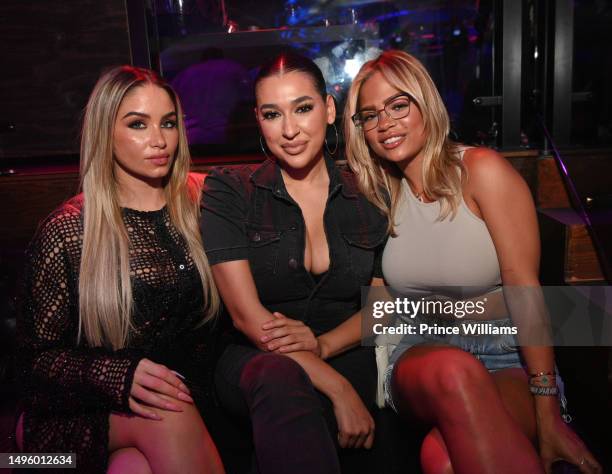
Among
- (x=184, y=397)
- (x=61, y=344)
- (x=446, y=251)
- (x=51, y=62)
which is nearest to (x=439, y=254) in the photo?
(x=446, y=251)

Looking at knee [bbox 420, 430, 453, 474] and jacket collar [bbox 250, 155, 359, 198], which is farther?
jacket collar [bbox 250, 155, 359, 198]

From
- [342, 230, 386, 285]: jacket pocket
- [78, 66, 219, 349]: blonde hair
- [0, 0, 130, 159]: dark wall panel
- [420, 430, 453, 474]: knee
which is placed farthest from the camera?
[0, 0, 130, 159]: dark wall panel

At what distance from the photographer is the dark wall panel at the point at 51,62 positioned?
9.14ft

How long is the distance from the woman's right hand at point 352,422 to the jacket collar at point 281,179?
714mm

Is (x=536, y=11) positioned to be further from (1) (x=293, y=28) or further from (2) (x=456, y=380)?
(2) (x=456, y=380)

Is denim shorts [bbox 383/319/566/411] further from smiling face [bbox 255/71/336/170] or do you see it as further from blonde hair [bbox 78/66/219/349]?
smiling face [bbox 255/71/336/170]

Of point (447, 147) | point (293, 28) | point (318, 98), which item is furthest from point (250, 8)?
point (447, 147)

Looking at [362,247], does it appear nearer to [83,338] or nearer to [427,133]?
[427,133]

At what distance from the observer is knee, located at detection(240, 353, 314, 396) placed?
1575 millimetres

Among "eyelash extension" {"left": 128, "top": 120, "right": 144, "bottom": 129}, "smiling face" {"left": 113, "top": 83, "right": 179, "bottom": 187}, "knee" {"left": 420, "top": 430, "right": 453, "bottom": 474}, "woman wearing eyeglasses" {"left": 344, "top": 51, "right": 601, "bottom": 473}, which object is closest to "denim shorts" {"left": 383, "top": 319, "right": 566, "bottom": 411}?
"woman wearing eyeglasses" {"left": 344, "top": 51, "right": 601, "bottom": 473}

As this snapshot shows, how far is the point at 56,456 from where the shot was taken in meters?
1.62

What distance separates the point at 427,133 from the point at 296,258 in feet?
2.08

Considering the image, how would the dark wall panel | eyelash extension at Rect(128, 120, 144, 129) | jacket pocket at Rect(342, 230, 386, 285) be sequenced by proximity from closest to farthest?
eyelash extension at Rect(128, 120, 144, 129)
jacket pocket at Rect(342, 230, 386, 285)
the dark wall panel

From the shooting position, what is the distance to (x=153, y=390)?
1633 millimetres
